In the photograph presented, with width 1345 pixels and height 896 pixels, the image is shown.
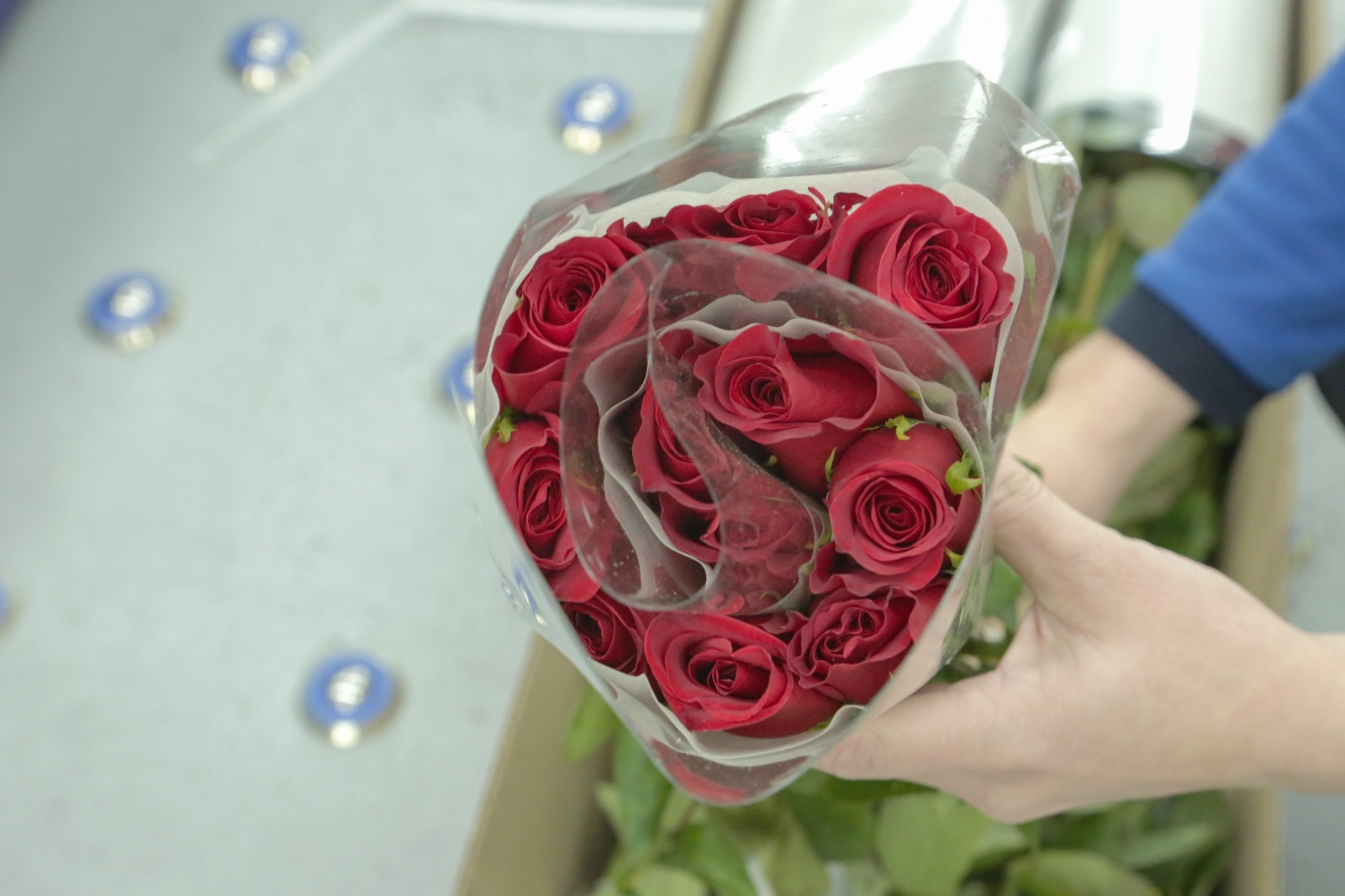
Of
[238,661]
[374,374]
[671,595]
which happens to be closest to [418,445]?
[374,374]

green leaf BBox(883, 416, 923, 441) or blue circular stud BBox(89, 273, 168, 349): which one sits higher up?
green leaf BBox(883, 416, 923, 441)

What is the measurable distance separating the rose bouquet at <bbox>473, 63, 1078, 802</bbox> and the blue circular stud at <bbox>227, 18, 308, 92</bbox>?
3.27 feet

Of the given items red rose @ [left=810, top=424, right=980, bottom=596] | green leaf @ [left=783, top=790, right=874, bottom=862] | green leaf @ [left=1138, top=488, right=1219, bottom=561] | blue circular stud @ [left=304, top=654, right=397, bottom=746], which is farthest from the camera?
blue circular stud @ [left=304, top=654, right=397, bottom=746]

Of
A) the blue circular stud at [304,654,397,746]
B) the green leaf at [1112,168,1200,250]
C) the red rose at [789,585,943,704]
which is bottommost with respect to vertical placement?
the blue circular stud at [304,654,397,746]

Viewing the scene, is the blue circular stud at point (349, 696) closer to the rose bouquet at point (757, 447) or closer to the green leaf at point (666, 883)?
the green leaf at point (666, 883)

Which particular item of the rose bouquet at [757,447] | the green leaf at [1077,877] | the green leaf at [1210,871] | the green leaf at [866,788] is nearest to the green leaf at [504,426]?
the rose bouquet at [757,447]

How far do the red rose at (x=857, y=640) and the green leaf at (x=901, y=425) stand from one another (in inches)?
1.6

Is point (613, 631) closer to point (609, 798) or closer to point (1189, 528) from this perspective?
point (609, 798)

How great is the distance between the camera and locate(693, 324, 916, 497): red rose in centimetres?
29

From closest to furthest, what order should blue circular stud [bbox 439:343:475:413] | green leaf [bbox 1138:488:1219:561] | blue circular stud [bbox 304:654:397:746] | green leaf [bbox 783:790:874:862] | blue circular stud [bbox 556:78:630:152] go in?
green leaf [bbox 783:790:874:862] < green leaf [bbox 1138:488:1219:561] < blue circular stud [bbox 304:654:397:746] < blue circular stud [bbox 439:343:475:413] < blue circular stud [bbox 556:78:630:152]

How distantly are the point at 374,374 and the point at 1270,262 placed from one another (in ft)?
2.45

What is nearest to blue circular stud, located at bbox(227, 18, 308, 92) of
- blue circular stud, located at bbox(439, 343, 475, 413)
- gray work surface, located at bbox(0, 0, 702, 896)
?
gray work surface, located at bbox(0, 0, 702, 896)

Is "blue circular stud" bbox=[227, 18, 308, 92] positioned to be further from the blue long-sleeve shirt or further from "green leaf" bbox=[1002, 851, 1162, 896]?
"green leaf" bbox=[1002, 851, 1162, 896]

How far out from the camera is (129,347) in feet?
3.45
